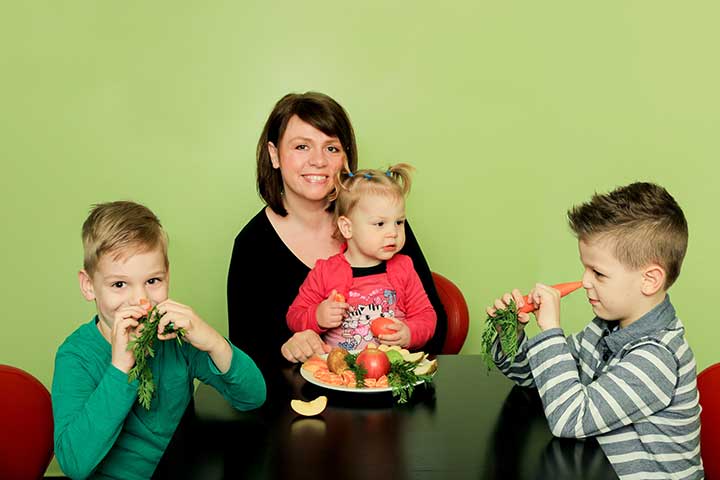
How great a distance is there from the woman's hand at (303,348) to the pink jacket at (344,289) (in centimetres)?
23

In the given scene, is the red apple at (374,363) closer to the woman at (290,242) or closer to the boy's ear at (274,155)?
the woman at (290,242)

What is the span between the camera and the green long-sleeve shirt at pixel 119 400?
5.88 feet

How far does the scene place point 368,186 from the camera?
2658 millimetres

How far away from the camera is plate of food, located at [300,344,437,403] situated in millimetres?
1952

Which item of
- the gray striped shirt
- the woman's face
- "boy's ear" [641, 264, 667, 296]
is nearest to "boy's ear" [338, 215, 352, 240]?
the woman's face

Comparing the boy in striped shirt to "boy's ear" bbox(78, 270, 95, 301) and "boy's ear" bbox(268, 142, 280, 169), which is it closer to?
"boy's ear" bbox(78, 270, 95, 301)

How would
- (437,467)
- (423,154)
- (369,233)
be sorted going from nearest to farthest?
(437,467) → (369,233) → (423,154)

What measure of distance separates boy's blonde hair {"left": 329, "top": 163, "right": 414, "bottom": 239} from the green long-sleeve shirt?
2.87 feet

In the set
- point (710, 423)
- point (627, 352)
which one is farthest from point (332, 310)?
point (710, 423)

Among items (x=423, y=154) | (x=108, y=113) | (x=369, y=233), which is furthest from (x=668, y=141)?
(x=108, y=113)

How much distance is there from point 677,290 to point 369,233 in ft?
6.14

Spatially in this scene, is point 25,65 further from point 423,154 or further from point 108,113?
point 423,154

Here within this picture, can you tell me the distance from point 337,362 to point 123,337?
59 cm

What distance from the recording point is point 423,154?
364cm
